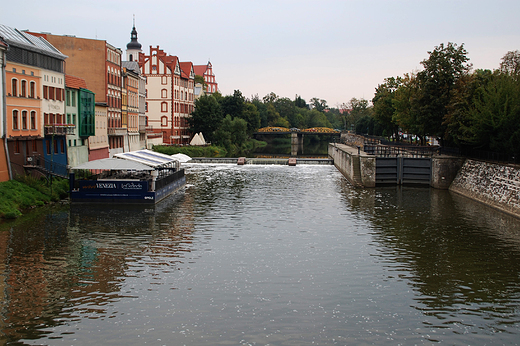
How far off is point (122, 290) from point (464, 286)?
12377mm

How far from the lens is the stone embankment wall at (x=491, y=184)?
114 ft

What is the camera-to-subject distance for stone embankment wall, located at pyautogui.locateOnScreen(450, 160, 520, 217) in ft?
114

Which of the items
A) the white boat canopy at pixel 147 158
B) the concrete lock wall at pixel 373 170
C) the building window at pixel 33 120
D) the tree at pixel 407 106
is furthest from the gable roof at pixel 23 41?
the tree at pixel 407 106

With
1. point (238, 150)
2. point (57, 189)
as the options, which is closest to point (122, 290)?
point (57, 189)

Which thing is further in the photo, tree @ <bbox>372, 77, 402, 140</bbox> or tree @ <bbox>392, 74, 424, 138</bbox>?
tree @ <bbox>372, 77, 402, 140</bbox>

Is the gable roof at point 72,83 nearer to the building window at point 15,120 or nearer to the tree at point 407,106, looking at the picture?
the building window at point 15,120

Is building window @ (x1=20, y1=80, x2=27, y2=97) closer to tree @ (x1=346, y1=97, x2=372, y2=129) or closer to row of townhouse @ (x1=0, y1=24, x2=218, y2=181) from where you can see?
row of townhouse @ (x1=0, y1=24, x2=218, y2=181)

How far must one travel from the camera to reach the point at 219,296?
17.8 meters

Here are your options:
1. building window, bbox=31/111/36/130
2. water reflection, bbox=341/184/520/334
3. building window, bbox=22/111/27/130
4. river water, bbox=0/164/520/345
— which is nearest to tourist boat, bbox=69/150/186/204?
river water, bbox=0/164/520/345

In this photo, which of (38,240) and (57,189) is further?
(57,189)

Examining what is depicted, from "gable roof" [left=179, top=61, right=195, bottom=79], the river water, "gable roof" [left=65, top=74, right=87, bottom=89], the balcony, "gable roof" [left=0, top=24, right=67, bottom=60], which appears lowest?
the river water

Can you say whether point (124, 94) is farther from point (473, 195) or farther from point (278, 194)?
point (473, 195)

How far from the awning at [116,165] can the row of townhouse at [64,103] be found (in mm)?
3965

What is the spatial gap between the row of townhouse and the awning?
3965 millimetres
